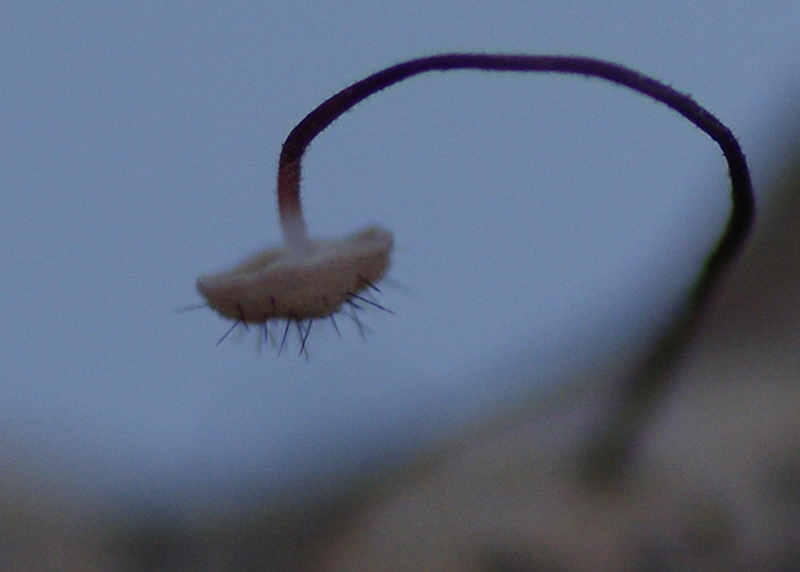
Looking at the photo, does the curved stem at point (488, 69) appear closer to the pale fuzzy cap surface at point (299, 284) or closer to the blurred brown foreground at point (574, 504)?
the pale fuzzy cap surface at point (299, 284)

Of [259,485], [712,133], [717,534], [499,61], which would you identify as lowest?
[717,534]

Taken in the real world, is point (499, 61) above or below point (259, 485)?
below

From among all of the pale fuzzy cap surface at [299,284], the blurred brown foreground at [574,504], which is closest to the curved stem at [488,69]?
the pale fuzzy cap surface at [299,284]

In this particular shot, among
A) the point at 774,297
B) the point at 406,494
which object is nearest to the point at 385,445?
the point at 406,494

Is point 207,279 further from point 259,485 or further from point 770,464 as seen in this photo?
point 259,485

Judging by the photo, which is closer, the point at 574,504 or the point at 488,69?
the point at 488,69

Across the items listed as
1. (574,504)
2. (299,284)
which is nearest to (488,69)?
(299,284)

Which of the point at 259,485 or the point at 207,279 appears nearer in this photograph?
the point at 207,279

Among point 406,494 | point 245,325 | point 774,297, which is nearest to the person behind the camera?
point 245,325

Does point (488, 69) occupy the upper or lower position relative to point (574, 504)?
upper

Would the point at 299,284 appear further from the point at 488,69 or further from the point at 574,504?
the point at 574,504
